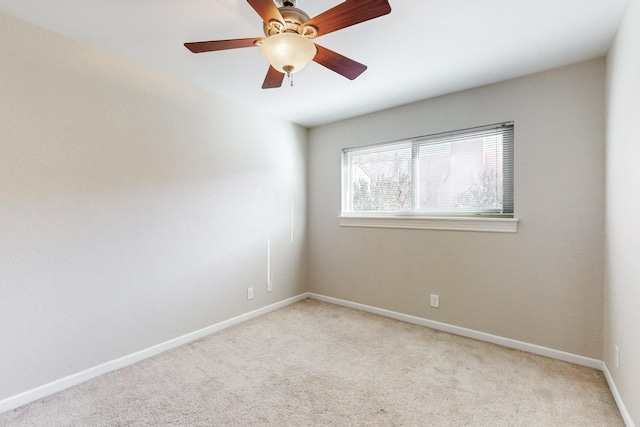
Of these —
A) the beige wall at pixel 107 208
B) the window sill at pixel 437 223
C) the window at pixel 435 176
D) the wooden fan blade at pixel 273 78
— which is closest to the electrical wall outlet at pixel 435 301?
the window sill at pixel 437 223

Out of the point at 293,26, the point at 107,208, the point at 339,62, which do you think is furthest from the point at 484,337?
the point at 107,208

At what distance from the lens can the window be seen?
8.87 ft

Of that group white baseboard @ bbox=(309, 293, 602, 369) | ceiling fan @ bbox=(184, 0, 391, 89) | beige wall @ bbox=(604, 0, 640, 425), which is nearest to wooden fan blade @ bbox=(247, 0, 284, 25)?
ceiling fan @ bbox=(184, 0, 391, 89)

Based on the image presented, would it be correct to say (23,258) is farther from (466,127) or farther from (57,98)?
(466,127)

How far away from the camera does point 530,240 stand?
8.20ft

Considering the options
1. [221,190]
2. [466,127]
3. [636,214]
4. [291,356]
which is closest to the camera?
[636,214]

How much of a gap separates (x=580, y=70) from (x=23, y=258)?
4076mm

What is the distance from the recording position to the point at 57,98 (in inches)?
79.0

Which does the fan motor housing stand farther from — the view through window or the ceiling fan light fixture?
the view through window

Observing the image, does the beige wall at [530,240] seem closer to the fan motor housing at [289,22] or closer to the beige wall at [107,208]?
the beige wall at [107,208]

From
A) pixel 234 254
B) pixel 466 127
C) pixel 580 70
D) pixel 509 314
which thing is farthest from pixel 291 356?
pixel 580 70

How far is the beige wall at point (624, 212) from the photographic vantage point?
1530 millimetres

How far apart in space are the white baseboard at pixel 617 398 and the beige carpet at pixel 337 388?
0.04 metres

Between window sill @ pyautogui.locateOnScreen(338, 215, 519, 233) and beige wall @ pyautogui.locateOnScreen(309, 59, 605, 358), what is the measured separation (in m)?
0.06
